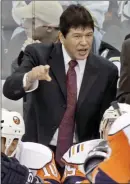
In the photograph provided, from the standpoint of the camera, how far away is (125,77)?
3.35 m

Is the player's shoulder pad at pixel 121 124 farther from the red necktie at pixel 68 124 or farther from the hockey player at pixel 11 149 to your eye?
the red necktie at pixel 68 124

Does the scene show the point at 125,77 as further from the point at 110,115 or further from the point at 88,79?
the point at 110,115

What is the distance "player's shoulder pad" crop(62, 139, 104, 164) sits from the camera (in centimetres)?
310

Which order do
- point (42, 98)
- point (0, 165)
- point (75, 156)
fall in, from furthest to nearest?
point (42, 98)
point (75, 156)
point (0, 165)

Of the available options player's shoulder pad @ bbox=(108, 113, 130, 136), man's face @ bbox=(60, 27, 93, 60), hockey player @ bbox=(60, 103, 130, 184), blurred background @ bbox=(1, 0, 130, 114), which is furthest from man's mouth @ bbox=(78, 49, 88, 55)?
blurred background @ bbox=(1, 0, 130, 114)

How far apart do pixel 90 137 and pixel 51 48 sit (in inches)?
19.2

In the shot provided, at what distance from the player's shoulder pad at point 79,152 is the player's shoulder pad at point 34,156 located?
115mm

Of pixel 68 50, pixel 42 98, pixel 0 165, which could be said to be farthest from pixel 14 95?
pixel 0 165

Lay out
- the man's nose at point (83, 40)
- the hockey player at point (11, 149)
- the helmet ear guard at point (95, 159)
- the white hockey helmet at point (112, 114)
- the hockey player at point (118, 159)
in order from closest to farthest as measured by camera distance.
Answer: the hockey player at point (118, 159) < the helmet ear guard at point (95, 159) < the hockey player at point (11, 149) < the white hockey helmet at point (112, 114) < the man's nose at point (83, 40)

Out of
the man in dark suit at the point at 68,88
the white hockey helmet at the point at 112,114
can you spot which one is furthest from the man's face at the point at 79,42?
the white hockey helmet at the point at 112,114

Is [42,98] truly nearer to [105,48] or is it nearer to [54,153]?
[54,153]

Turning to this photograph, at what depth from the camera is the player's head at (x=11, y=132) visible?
316 centimetres

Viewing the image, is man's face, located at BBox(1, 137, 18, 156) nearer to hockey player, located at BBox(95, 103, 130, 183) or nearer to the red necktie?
the red necktie

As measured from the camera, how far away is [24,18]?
173 inches
